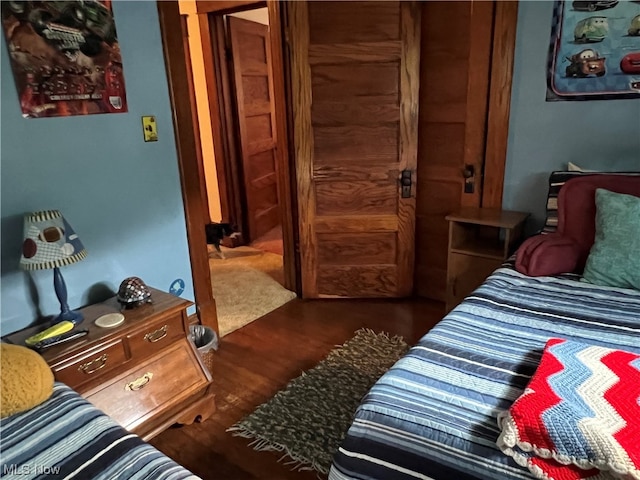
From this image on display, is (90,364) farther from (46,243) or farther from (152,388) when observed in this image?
(46,243)

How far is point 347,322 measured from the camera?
3.00 meters

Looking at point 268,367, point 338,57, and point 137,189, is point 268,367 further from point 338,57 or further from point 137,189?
point 338,57

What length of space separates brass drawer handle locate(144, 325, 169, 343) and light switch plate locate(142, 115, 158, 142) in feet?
2.96

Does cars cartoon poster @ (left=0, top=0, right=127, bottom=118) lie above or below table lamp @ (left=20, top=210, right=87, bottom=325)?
above

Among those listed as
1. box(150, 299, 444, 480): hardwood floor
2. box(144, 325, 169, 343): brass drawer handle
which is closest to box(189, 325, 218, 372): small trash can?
box(150, 299, 444, 480): hardwood floor

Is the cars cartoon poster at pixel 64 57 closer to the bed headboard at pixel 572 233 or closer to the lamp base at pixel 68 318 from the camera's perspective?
the lamp base at pixel 68 318

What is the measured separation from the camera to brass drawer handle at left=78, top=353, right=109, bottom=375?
1.73m

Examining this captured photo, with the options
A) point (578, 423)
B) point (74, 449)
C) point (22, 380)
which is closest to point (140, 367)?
point (22, 380)

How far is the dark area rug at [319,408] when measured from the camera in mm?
1930

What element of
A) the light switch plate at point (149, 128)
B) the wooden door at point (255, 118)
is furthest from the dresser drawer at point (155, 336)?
the wooden door at point (255, 118)

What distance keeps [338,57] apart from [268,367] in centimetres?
187

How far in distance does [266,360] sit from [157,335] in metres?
0.79

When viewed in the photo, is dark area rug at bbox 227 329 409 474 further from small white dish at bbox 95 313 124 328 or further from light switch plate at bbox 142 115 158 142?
light switch plate at bbox 142 115 158 142

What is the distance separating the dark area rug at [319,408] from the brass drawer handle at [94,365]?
629mm
